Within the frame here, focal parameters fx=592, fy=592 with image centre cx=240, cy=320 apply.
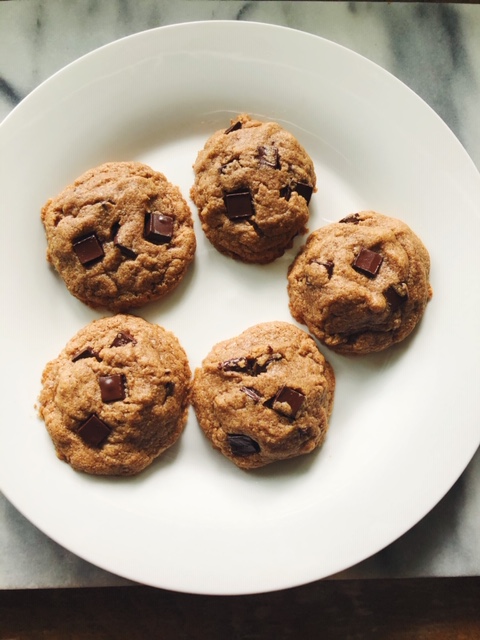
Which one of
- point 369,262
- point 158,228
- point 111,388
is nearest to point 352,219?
point 369,262

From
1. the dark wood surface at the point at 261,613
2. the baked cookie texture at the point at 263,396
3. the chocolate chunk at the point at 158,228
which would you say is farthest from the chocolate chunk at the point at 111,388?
the dark wood surface at the point at 261,613

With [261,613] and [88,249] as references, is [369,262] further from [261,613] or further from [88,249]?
[261,613]

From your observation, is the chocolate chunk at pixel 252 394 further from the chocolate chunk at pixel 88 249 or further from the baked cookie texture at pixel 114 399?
the chocolate chunk at pixel 88 249

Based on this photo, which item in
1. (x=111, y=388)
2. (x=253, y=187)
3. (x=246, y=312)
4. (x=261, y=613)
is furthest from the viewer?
(x=261, y=613)

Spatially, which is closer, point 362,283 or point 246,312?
point 362,283

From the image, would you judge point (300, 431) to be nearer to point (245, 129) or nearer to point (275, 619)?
point (275, 619)

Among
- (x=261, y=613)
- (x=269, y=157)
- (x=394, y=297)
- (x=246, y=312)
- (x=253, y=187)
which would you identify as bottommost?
(x=261, y=613)

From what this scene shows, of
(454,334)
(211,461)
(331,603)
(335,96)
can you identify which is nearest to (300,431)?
(211,461)

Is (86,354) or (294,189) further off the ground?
(294,189)
